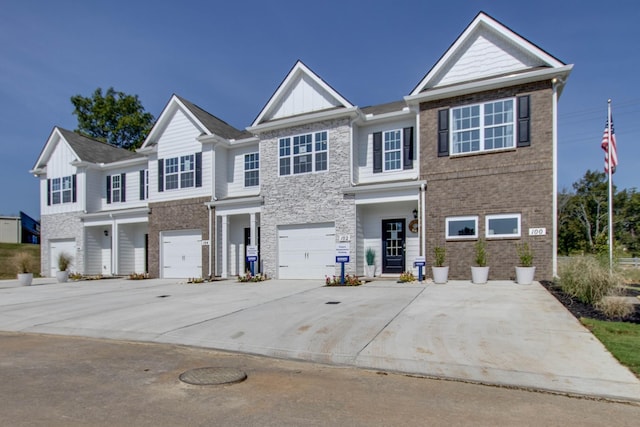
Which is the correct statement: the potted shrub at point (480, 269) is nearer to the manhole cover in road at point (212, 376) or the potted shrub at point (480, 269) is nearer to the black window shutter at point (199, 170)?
the manhole cover in road at point (212, 376)

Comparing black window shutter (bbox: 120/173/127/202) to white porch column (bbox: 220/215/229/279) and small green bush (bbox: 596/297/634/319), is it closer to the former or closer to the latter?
white porch column (bbox: 220/215/229/279)

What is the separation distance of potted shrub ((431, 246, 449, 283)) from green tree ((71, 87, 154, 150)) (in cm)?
3318

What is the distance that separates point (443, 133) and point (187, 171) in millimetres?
12551

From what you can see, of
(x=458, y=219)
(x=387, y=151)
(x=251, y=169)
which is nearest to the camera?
(x=458, y=219)

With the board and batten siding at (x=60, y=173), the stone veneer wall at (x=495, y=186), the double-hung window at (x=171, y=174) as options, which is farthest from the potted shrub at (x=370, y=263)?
the board and batten siding at (x=60, y=173)

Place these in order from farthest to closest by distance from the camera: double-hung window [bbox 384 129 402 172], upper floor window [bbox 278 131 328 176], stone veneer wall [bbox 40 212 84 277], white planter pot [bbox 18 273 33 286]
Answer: stone veneer wall [bbox 40 212 84 277] < white planter pot [bbox 18 273 33 286] < upper floor window [bbox 278 131 328 176] < double-hung window [bbox 384 129 402 172]

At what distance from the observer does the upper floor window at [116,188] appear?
24594mm

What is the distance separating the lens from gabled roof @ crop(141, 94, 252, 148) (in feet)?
67.1

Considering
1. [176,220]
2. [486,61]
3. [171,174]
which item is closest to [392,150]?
[486,61]

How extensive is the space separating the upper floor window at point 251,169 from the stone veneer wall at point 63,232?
11.4m

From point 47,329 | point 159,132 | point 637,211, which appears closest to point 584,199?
point 637,211

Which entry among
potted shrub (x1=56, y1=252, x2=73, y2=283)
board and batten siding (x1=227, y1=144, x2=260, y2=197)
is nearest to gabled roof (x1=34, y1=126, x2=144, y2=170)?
potted shrub (x1=56, y1=252, x2=73, y2=283)

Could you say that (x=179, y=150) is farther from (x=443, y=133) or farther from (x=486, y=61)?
(x=486, y=61)

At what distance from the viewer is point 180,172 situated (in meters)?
21.1
